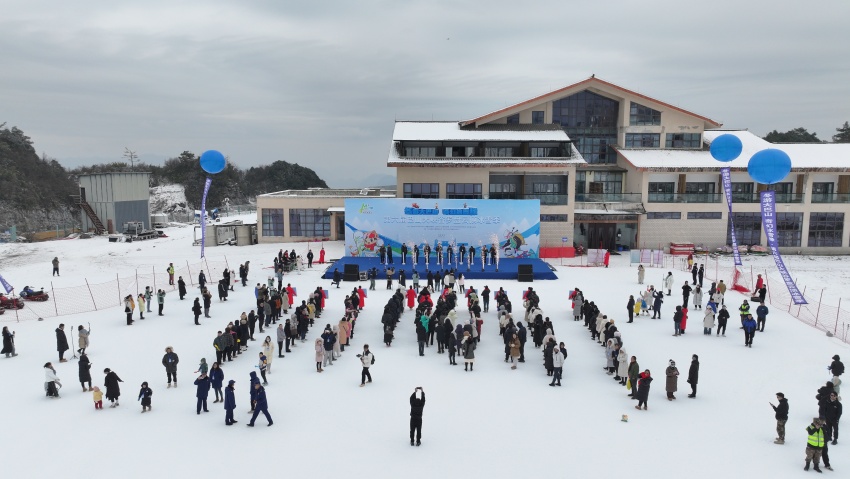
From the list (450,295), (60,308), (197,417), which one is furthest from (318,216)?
(197,417)

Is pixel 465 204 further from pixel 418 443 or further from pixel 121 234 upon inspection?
pixel 121 234

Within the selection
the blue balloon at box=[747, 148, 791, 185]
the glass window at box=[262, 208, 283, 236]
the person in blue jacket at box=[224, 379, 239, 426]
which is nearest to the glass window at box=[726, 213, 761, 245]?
the blue balloon at box=[747, 148, 791, 185]

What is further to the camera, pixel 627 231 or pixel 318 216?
pixel 318 216

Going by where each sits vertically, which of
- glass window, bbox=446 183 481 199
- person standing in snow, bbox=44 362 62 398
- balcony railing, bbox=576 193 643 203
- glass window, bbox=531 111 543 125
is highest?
glass window, bbox=531 111 543 125

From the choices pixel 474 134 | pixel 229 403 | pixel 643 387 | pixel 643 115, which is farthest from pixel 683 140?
pixel 229 403

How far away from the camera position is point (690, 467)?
37.7 ft

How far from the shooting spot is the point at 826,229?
4109cm

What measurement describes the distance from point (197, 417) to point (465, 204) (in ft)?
79.6

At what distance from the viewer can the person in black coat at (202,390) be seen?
45.1 ft

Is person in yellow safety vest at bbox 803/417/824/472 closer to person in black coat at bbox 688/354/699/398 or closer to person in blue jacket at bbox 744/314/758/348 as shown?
person in black coat at bbox 688/354/699/398

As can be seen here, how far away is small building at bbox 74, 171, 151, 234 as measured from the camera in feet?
162

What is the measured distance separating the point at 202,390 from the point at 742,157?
41243mm

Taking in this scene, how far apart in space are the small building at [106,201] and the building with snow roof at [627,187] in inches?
603

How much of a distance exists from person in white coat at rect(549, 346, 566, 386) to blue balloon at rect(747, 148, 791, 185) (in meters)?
14.1
